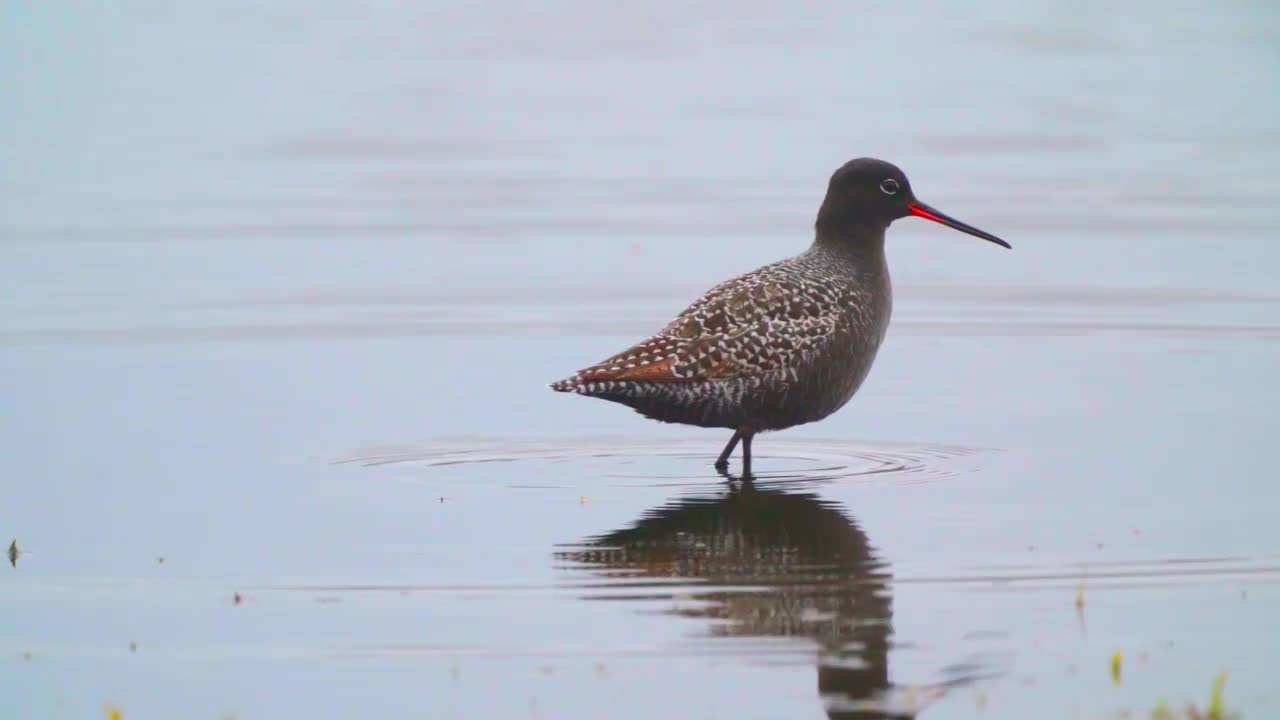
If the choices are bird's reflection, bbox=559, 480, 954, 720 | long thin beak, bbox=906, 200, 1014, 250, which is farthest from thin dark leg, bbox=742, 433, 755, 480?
long thin beak, bbox=906, 200, 1014, 250

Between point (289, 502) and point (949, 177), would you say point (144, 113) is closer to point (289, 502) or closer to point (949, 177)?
point (949, 177)

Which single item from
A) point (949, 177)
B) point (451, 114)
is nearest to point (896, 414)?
point (949, 177)

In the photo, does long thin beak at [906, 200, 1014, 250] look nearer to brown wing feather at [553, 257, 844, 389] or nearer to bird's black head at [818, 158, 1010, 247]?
bird's black head at [818, 158, 1010, 247]

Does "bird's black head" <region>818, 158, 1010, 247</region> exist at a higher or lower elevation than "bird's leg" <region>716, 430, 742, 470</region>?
higher

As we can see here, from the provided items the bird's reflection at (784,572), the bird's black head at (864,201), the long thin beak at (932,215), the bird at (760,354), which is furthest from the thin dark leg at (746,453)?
the long thin beak at (932,215)

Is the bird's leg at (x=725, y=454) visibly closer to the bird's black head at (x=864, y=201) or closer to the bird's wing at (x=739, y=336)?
the bird's wing at (x=739, y=336)

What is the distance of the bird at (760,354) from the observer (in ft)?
39.3

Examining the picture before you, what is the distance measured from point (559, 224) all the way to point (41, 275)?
17.7 feet

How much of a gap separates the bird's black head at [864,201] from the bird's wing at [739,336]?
30.3 inches

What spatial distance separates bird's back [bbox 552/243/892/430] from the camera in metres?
12.0

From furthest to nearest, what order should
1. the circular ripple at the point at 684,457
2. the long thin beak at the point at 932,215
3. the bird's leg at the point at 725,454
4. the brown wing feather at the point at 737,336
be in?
the long thin beak at the point at 932,215, the bird's leg at the point at 725,454, the circular ripple at the point at 684,457, the brown wing feather at the point at 737,336

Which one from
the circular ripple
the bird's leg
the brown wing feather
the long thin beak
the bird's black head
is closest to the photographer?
the brown wing feather

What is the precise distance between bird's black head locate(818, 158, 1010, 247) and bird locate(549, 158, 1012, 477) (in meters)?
0.21

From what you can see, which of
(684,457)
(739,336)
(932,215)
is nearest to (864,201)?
(932,215)
